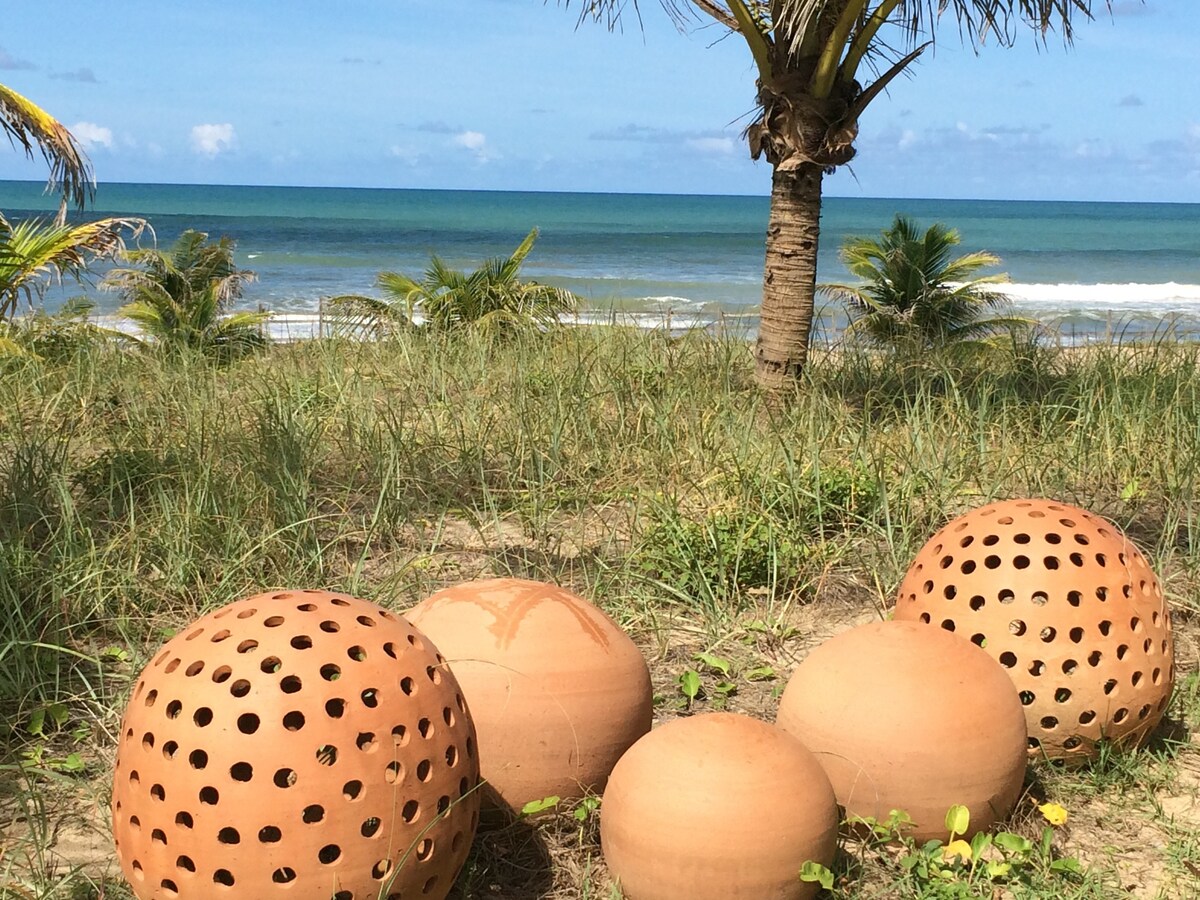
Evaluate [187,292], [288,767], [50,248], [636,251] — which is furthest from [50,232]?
[636,251]

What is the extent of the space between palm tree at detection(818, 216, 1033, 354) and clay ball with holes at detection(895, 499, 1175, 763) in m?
10.1

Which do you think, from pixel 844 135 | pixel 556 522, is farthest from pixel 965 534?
pixel 844 135

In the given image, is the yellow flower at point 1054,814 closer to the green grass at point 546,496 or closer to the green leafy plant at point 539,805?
the green grass at point 546,496

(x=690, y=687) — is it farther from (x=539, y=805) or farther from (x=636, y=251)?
(x=636, y=251)

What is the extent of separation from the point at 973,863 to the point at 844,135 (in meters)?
4.67

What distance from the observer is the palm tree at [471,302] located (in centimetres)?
951

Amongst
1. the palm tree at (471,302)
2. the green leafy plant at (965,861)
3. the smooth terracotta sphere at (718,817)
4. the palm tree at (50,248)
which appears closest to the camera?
the smooth terracotta sphere at (718,817)

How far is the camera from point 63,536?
4211mm

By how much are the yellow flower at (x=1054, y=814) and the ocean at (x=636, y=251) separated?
17.8 feet

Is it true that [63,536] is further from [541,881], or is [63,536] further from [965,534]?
[965,534]

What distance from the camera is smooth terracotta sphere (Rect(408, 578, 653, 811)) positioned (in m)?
2.75

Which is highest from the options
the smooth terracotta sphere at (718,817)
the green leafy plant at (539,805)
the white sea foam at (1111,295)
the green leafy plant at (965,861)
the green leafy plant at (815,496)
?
the white sea foam at (1111,295)

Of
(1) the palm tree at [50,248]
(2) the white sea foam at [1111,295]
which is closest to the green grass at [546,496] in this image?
(1) the palm tree at [50,248]

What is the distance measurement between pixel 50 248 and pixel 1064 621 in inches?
320
